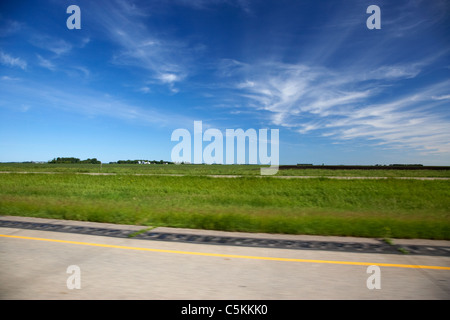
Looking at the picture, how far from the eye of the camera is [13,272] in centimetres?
358

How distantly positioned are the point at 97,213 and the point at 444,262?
8584 mm

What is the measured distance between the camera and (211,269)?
376cm

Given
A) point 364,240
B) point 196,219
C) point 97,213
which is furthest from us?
point 97,213

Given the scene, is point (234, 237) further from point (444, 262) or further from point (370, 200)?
point (370, 200)

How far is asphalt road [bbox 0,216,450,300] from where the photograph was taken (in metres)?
3.03

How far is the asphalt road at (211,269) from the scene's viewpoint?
9.94ft
